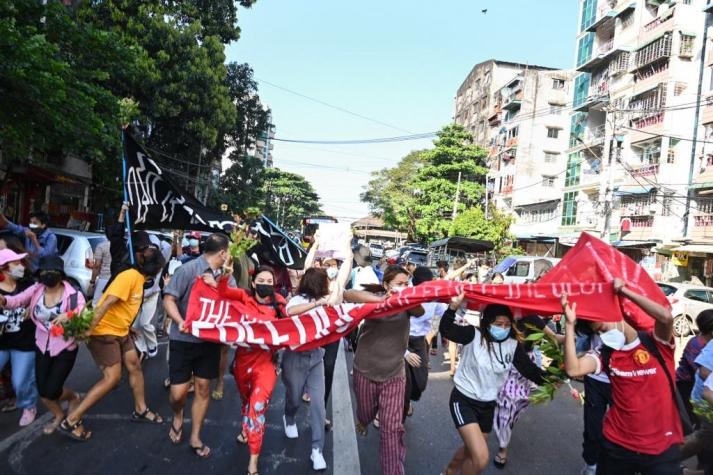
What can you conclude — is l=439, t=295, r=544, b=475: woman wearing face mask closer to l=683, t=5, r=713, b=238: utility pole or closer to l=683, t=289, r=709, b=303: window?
l=683, t=289, r=709, b=303: window

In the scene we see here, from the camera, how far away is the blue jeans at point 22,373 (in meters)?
4.44

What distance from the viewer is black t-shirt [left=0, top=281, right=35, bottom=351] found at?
4.36 meters

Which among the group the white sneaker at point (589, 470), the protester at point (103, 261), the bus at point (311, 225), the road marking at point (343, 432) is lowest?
the road marking at point (343, 432)

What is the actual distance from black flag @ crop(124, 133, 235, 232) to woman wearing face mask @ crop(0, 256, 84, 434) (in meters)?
1.49

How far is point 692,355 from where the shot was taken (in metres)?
4.31

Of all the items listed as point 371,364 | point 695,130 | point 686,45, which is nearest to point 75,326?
point 371,364

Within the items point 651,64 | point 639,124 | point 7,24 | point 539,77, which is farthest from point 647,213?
point 7,24

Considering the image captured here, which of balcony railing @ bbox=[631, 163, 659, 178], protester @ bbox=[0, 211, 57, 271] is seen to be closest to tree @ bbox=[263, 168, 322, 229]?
balcony railing @ bbox=[631, 163, 659, 178]

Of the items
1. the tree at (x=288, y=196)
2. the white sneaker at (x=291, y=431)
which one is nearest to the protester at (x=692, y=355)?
the white sneaker at (x=291, y=431)

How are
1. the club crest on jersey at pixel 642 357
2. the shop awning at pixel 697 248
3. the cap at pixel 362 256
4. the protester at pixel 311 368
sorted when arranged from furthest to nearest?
the shop awning at pixel 697 248 < the cap at pixel 362 256 < the protester at pixel 311 368 < the club crest on jersey at pixel 642 357

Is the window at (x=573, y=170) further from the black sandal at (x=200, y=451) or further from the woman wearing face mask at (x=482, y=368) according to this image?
the black sandal at (x=200, y=451)

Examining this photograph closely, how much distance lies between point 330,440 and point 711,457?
2.93 meters

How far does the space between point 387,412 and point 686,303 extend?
15.5m

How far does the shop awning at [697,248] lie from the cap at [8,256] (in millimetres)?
24626
